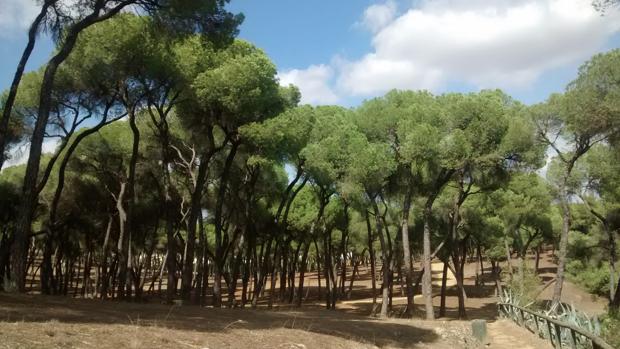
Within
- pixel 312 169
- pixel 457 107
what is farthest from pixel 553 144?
pixel 312 169

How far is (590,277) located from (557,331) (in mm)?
24150

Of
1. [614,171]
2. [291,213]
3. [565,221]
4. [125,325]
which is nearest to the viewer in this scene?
[125,325]

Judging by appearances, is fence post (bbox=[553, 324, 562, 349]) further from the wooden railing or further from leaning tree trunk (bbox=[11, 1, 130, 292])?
leaning tree trunk (bbox=[11, 1, 130, 292])

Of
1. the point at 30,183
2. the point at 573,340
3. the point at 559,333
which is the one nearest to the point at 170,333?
the point at 30,183

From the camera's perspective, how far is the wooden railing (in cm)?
830

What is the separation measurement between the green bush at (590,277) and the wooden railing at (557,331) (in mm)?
16268

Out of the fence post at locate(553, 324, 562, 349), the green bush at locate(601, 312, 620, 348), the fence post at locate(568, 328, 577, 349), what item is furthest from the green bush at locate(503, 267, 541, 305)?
the fence post at locate(568, 328, 577, 349)

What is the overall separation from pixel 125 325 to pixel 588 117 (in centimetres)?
1598

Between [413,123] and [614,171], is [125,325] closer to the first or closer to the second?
[413,123]

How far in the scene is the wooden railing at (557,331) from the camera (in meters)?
8.30

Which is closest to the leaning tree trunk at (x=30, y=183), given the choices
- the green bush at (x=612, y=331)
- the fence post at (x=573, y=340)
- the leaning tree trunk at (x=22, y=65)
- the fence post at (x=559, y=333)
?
the leaning tree trunk at (x=22, y=65)

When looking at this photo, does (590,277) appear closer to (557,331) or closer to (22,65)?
(557,331)

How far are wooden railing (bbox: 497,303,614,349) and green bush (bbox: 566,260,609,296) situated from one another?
16.3 m

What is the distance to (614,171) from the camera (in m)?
23.9
